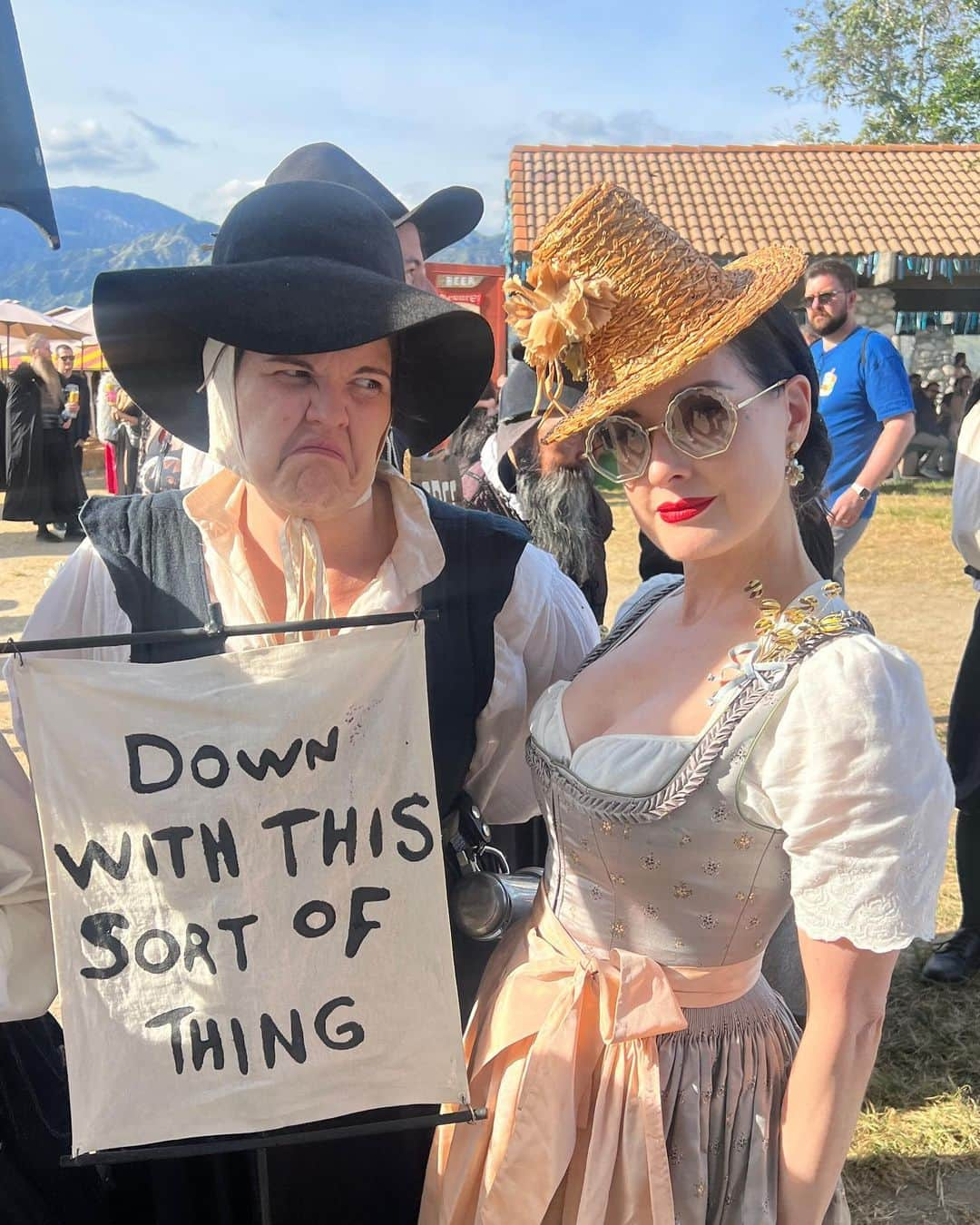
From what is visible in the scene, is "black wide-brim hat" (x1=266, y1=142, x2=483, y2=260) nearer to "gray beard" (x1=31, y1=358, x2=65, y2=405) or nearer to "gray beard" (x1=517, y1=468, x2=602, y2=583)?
"gray beard" (x1=517, y1=468, x2=602, y2=583)

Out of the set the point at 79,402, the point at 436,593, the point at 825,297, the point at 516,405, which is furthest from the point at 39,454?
the point at 436,593

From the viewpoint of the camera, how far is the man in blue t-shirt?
5.20 metres

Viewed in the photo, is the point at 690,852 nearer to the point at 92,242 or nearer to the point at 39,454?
the point at 92,242

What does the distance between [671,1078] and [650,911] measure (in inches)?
8.8

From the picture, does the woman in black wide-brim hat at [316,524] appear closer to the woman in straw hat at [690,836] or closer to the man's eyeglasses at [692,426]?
the woman in straw hat at [690,836]

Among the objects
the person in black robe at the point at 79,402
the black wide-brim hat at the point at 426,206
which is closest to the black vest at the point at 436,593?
the black wide-brim hat at the point at 426,206

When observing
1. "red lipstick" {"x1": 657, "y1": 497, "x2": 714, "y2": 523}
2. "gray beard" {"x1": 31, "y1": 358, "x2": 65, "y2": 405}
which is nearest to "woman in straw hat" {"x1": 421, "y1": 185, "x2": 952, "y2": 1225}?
"red lipstick" {"x1": 657, "y1": 497, "x2": 714, "y2": 523}

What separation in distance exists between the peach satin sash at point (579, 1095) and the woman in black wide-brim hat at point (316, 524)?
332mm

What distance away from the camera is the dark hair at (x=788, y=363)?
4.62ft

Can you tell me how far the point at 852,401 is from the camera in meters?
5.41

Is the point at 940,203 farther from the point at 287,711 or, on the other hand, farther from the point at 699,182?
the point at 287,711

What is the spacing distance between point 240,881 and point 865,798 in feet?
2.55

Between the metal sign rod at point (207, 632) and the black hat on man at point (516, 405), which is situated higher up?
the metal sign rod at point (207, 632)

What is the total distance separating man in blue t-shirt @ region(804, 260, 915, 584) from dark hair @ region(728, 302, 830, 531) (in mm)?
3664
